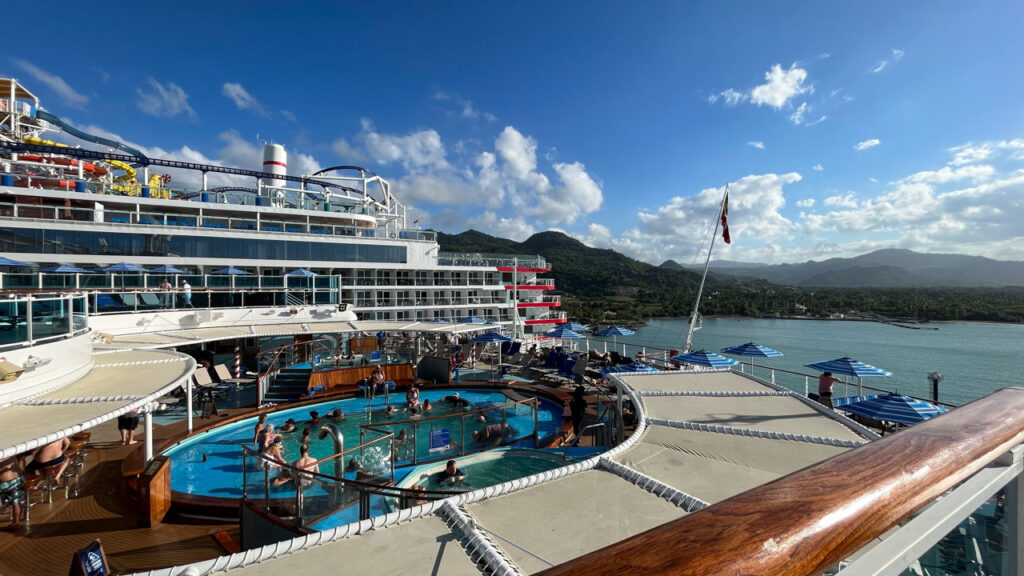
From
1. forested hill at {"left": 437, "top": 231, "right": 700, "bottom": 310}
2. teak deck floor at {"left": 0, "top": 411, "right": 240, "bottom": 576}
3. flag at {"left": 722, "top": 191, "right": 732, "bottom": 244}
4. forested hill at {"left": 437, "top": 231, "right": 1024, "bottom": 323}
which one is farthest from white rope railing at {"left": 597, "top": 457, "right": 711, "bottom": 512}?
forested hill at {"left": 437, "top": 231, "right": 700, "bottom": 310}

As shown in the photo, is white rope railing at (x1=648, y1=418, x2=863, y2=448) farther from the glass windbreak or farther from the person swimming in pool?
the glass windbreak

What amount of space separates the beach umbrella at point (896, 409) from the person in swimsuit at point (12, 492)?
12.9 metres

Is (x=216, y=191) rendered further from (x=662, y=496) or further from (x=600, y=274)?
(x=600, y=274)

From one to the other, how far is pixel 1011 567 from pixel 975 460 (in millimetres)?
449

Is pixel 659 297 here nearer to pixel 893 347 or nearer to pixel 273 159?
pixel 893 347

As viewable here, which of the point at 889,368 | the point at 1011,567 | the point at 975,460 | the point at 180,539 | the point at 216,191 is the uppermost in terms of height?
the point at 216,191

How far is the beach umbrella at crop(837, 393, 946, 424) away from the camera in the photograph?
759 centimetres

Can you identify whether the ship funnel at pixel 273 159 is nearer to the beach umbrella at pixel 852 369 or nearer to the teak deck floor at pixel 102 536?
the teak deck floor at pixel 102 536

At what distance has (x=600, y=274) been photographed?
103 meters

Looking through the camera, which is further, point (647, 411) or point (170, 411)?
point (170, 411)

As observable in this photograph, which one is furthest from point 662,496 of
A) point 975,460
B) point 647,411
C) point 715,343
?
point 715,343

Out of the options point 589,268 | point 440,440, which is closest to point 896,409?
point 440,440

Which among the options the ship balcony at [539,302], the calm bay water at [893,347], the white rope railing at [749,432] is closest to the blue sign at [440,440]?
the white rope railing at [749,432]

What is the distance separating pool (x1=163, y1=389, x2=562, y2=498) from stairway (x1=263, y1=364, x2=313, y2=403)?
0.86m
